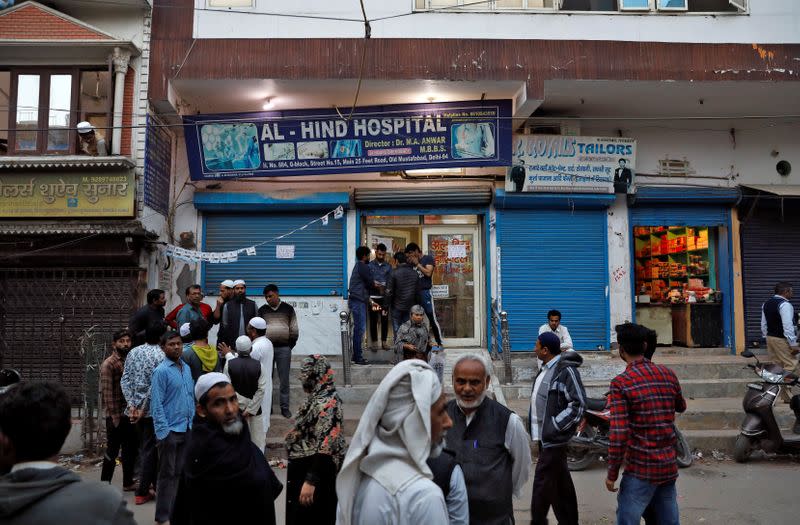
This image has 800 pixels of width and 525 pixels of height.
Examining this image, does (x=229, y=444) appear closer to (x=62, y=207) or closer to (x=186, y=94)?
(x=62, y=207)

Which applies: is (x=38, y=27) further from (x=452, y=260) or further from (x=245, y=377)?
(x=452, y=260)

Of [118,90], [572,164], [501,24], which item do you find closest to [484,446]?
[572,164]

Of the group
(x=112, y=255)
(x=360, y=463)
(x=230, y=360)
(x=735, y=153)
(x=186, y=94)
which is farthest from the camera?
(x=735, y=153)

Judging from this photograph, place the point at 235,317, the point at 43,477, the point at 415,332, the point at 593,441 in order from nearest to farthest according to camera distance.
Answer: the point at 43,477 → the point at 593,441 → the point at 415,332 → the point at 235,317

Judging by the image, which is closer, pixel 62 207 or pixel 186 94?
pixel 62 207

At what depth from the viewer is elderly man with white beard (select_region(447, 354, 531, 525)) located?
11.0 feet

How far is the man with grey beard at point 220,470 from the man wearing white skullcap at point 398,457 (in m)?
1.35

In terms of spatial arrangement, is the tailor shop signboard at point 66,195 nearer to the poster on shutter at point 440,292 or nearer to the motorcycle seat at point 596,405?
the poster on shutter at point 440,292

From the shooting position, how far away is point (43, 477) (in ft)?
6.30

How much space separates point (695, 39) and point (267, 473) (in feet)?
35.4

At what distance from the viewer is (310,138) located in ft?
36.6

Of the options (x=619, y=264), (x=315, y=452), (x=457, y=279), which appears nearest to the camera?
(x=315, y=452)

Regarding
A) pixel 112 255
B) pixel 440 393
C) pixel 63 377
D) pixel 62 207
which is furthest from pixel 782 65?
pixel 63 377

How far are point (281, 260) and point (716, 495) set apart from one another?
8.15 metres
